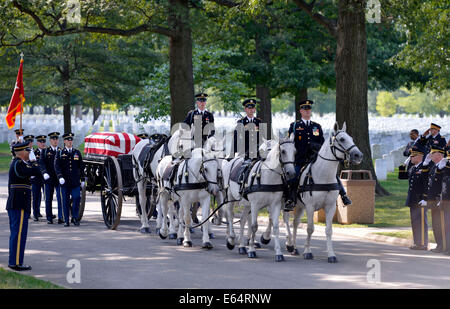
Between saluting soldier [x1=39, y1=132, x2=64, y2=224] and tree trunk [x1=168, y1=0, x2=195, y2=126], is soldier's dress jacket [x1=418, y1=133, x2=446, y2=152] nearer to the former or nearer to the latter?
tree trunk [x1=168, y1=0, x2=195, y2=126]

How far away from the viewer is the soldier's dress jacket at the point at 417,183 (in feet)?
46.9

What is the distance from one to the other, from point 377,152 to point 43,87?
61.1 ft

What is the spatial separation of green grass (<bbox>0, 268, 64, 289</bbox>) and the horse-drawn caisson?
12.8 ft

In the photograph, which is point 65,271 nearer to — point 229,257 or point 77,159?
point 229,257

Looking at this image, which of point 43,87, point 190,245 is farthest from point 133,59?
point 190,245

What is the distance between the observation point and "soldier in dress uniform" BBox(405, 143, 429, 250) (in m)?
14.3

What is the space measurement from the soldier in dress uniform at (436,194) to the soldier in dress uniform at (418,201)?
14 cm

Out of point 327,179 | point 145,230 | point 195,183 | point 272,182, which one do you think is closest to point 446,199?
point 327,179

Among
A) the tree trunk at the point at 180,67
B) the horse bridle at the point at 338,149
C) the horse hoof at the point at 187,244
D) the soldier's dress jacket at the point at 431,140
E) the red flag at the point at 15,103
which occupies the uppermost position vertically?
the tree trunk at the point at 180,67

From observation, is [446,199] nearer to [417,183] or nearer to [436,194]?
[436,194]

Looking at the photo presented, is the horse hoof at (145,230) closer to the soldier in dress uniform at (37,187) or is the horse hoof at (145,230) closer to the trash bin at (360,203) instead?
the soldier in dress uniform at (37,187)

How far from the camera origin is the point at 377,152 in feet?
120

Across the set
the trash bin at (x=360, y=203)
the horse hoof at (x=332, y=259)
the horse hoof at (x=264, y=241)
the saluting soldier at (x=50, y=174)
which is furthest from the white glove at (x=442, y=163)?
the saluting soldier at (x=50, y=174)

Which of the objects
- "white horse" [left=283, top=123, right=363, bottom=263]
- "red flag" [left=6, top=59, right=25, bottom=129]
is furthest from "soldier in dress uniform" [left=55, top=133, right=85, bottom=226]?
"white horse" [left=283, top=123, right=363, bottom=263]
